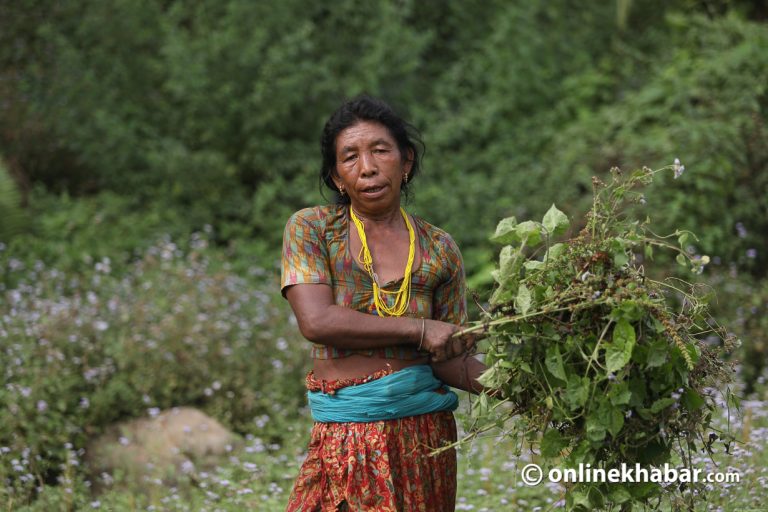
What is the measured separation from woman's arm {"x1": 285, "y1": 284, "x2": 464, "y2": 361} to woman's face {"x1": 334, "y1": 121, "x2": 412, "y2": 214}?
34cm

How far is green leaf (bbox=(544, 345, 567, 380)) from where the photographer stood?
269cm

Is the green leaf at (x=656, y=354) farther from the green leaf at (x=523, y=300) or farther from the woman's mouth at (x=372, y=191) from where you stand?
the woman's mouth at (x=372, y=191)

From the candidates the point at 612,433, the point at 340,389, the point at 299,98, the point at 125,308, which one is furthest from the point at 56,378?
the point at 299,98

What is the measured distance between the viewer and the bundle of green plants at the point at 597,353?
2.65 meters

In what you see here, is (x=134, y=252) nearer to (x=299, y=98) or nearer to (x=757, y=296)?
(x=299, y=98)

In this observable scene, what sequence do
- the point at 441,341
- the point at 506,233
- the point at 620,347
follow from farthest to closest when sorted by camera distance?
the point at 441,341, the point at 506,233, the point at 620,347

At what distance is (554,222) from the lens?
9.20 feet

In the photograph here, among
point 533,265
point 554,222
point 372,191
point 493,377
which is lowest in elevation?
point 493,377

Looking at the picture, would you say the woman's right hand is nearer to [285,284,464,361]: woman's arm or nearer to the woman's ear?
[285,284,464,361]: woman's arm

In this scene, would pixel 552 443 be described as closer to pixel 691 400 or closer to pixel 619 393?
pixel 619 393

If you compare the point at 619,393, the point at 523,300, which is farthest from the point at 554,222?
the point at 619,393

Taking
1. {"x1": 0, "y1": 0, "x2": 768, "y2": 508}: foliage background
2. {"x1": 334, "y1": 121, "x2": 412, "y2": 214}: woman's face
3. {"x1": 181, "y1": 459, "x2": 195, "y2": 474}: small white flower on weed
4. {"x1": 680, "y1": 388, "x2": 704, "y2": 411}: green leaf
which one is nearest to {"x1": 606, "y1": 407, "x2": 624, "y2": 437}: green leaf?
{"x1": 680, "y1": 388, "x2": 704, "y2": 411}: green leaf

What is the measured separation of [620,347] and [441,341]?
1.76 ft

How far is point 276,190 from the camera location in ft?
28.0
